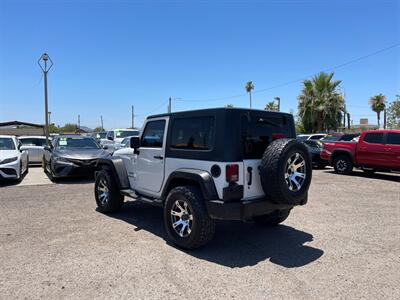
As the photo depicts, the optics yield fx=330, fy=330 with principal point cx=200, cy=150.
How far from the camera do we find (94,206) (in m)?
7.24

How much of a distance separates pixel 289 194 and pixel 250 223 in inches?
75.6

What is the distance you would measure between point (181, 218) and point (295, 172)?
1727mm

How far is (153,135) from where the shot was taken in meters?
5.58

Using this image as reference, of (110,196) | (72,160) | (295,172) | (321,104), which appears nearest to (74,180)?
(72,160)

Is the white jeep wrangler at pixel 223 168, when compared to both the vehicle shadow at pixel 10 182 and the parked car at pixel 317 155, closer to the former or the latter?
the vehicle shadow at pixel 10 182

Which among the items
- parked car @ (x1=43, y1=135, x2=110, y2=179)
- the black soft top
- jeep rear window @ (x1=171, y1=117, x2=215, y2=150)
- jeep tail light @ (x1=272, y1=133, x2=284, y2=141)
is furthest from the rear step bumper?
parked car @ (x1=43, y1=135, x2=110, y2=179)

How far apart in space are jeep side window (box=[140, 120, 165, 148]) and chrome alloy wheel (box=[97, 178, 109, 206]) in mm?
1412

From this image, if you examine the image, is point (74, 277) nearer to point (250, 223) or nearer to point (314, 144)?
point (250, 223)

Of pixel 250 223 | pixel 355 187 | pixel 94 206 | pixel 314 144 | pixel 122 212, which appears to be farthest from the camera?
pixel 314 144

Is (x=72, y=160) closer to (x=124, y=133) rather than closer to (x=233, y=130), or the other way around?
(x=233, y=130)

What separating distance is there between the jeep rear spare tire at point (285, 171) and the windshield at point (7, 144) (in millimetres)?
9803

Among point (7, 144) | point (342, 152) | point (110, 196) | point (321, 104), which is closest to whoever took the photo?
point (110, 196)

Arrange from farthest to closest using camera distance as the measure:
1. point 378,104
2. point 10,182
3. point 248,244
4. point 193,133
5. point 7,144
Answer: point 378,104
point 7,144
point 10,182
point 248,244
point 193,133

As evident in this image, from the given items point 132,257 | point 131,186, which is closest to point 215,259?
point 132,257
